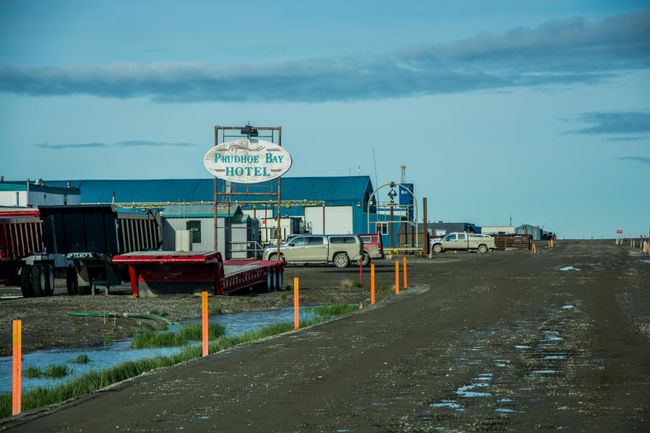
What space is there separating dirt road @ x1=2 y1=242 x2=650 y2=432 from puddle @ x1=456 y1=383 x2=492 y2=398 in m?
0.02

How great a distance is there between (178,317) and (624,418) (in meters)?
18.0

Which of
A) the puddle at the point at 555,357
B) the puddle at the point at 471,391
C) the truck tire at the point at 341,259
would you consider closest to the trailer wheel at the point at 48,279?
the puddle at the point at 555,357

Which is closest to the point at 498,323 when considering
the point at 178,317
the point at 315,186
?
the point at 178,317

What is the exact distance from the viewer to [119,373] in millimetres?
15781

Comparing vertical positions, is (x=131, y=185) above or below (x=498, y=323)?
above

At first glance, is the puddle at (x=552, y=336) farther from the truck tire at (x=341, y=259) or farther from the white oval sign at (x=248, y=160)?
the truck tire at (x=341, y=259)

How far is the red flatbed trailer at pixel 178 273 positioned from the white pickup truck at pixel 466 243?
199 ft

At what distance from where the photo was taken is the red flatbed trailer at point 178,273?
3111 centimetres

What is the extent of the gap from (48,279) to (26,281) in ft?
3.15

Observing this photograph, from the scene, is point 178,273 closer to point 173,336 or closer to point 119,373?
point 173,336

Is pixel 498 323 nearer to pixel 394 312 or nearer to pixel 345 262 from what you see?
pixel 394 312

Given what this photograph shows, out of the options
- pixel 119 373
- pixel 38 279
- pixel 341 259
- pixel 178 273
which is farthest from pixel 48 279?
pixel 341 259

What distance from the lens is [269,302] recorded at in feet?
106

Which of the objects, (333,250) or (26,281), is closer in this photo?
(26,281)
